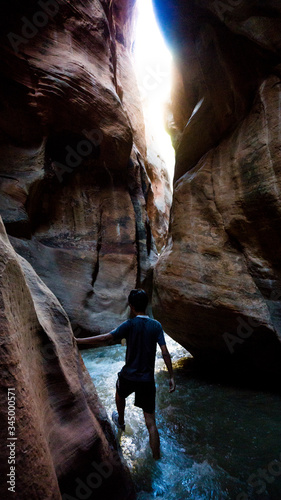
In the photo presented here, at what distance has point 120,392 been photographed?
127 inches

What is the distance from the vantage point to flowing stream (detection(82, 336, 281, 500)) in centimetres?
264

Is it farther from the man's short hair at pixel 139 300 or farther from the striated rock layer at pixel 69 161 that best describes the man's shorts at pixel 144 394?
the striated rock layer at pixel 69 161

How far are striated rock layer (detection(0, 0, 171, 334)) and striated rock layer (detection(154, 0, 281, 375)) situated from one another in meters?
3.28

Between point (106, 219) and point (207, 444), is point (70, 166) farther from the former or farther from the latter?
point (207, 444)

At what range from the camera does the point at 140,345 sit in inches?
123

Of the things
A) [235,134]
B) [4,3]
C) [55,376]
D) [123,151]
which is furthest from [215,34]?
[55,376]

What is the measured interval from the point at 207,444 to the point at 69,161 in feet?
30.5

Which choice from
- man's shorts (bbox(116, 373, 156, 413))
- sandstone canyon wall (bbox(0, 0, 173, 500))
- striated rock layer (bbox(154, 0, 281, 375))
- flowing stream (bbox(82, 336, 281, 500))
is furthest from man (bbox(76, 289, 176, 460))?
striated rock layer (bbox(154, 0, 281, 375))

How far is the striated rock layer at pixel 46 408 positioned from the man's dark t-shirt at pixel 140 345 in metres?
0.63

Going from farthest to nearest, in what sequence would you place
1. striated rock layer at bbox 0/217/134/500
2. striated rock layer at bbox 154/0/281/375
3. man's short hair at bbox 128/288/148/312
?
1. striated rock layer at bbox 154/0/281/375
2. man's short hair at bbox 128/288/148/312
3. striated rock layer at bbox 0/217/134/500

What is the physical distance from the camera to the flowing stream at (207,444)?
2644 millimetres

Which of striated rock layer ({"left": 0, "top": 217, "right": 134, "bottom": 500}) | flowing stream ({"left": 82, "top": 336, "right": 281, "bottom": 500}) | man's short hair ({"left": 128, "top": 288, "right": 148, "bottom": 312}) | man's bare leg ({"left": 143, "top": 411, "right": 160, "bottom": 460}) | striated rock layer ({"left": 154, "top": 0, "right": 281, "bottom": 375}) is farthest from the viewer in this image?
→ striated rock layer ({"left": 154, "top": 0, "right": 281, "bottom": 375})

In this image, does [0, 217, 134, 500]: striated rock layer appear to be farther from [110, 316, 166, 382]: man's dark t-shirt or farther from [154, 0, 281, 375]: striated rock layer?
[154, 0, 281, 375]: striated rock layer

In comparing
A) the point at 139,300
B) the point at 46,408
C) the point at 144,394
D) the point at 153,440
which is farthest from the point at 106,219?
the point at 46,408
